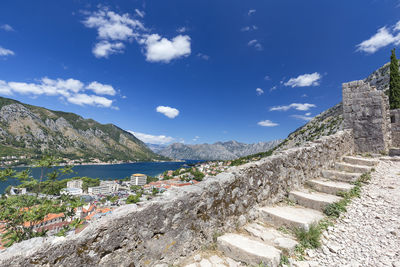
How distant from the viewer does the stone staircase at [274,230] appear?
3035 millimetres

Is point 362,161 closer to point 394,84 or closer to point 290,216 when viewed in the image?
point 290,216

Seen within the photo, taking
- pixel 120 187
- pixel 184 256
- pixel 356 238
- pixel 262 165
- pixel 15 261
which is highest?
pixel 262 165

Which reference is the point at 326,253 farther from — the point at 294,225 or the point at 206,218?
the point at 206,218

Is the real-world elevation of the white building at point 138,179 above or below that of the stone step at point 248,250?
below

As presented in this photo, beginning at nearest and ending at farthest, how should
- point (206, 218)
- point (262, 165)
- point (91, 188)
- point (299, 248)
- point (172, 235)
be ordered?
point (172, 235), point (299, 248), point (206, 218), point (262, 165), point (91, 188)

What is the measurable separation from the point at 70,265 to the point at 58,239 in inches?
13.3

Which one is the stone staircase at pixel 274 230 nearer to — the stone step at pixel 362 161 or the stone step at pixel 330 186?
the stone step at pixel 330 186

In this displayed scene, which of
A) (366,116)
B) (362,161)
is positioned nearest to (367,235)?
(362,161)

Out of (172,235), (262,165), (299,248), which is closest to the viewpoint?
(172,235)

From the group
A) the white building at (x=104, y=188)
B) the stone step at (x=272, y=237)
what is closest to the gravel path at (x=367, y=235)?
the stone step at (x=272, y=237)

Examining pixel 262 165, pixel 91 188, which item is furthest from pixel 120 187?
pixel 262 165

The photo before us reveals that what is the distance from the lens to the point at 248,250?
3.09 meters

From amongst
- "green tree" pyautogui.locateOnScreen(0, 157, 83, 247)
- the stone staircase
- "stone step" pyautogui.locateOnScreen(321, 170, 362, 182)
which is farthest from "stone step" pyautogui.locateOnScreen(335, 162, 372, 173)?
"green tree" pyautogui.locateOnScreen(0, 157, 83, 247)

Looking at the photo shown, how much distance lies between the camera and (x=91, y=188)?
3071 inches
